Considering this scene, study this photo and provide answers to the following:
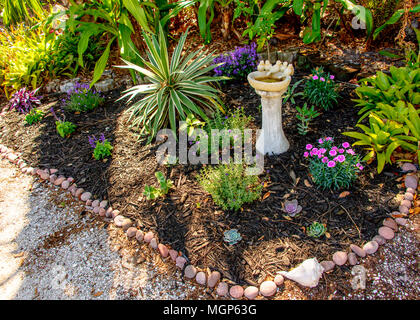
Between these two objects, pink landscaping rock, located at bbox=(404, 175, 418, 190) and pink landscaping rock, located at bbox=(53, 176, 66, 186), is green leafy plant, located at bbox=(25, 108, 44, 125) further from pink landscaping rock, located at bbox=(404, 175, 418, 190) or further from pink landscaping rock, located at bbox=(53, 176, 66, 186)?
pink landscaping rock, located at bbox=(404, 175, 418, 190)

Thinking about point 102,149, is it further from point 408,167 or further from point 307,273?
point 408,167

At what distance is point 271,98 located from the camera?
2.69 m

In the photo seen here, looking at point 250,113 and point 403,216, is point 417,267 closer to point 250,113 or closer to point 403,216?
point 403,216

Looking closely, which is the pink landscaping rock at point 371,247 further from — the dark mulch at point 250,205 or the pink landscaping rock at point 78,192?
the pink landscaping rock at point 78,192

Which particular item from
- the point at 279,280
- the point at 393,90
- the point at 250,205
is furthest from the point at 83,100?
the point at 393,90

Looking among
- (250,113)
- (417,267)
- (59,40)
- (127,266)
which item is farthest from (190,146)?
(59,40)

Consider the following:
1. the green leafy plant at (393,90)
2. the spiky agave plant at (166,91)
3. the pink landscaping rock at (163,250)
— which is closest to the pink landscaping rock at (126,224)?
the pink landscaping rock at (163,250)

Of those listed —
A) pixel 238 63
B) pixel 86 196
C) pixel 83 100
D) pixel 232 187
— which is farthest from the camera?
pixel 83 100

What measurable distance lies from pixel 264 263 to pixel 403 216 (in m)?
1.14

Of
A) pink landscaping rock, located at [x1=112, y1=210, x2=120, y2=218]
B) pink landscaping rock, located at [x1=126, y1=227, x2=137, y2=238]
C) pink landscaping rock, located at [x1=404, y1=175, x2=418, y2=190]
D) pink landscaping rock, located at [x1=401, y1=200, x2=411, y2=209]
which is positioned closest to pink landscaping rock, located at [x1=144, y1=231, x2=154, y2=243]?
pink landscaping rock, located at [x1=126, y1=227, x2=137, y2=238]

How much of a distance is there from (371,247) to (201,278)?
4.03ft

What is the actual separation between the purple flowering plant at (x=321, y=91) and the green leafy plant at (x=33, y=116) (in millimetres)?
3560

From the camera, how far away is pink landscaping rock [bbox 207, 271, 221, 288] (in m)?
2.17

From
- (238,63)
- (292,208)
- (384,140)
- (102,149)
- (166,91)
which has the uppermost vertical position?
(166,91)
